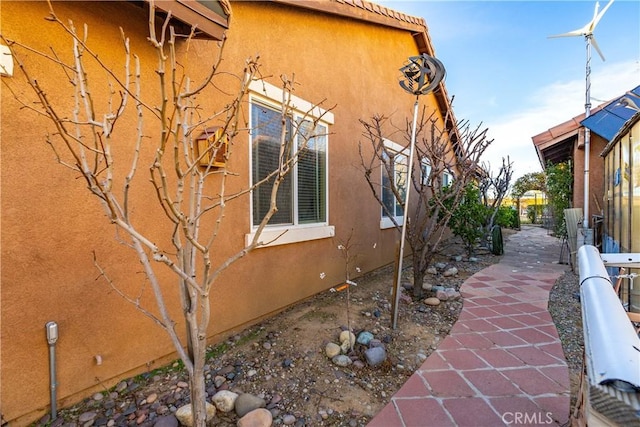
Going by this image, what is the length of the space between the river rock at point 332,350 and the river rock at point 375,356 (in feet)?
1.09

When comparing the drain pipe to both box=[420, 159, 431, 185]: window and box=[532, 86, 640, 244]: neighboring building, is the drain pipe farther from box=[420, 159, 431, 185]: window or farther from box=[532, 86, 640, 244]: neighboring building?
box=[532, 86, 640, 244]: neighboring building

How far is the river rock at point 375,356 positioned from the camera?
3496mm

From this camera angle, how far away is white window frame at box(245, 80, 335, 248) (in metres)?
4.34

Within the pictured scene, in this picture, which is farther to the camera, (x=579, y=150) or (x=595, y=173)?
(x=579, y=150)

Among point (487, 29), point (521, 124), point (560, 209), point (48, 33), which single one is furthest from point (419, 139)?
point (521, 124)

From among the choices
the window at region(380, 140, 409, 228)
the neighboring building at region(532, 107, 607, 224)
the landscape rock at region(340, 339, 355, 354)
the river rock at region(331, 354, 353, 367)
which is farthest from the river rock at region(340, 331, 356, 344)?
the neighboring building at region(532, 107, 607, 224)

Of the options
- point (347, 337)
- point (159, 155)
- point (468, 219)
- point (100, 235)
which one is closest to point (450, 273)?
point (468, 219)

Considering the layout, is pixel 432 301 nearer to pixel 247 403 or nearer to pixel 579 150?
pixel 247 403

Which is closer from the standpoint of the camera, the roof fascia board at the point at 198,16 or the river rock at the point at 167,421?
the river rock at the point at 167,421

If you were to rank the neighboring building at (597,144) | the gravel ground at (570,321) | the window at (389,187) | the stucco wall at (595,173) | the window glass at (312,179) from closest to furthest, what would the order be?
the gravel ground at (570,321)
the window glass at (312,179)
the neighboring building at (597,144)
the window at (389,187)
the stucco wall at (595,173)

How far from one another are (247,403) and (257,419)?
257 millimetres

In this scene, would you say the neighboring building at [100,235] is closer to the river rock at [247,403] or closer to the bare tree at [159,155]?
the bare tree at [159,155]

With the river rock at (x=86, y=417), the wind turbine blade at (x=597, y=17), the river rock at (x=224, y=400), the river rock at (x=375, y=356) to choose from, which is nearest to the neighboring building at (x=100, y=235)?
the river rock at (x=86, y=417)
